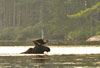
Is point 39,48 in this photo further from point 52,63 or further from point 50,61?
point 52,63

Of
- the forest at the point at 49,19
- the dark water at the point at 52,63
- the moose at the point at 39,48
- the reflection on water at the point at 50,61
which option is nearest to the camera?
the dark water at the point at 52,63

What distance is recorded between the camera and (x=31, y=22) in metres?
120

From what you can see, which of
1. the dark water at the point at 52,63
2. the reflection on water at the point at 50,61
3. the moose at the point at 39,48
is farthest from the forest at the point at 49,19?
the dark water at the point at 52,63

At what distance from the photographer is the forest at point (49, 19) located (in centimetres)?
10505

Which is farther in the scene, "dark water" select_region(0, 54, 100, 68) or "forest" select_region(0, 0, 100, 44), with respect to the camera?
"forest" select_region(0, 0, 100, 44)

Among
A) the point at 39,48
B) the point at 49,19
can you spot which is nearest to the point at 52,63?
the point at 39,48

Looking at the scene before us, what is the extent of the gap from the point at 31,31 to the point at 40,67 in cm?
8890

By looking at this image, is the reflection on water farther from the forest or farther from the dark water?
the forest

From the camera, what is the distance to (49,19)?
11800 centimetres

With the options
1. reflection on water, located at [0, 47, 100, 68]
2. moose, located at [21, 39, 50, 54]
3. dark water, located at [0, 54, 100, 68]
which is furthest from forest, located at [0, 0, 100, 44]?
dark water, located at [0, 54, 100, 68]

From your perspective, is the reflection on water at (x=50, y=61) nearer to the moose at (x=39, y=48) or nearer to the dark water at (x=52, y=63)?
the dark water at (x=52, y=63)

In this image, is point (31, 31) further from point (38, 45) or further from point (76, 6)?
point (38, 45)

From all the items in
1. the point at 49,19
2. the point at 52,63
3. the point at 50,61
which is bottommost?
the point at 49,19

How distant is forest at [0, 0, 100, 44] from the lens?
345ft
